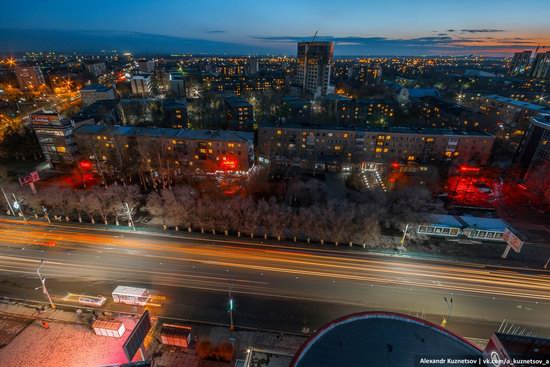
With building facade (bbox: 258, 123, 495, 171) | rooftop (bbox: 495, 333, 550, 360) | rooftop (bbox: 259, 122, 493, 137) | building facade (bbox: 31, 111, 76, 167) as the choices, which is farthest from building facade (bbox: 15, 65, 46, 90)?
rooftop (bbox: 495, 333, 550, 360)

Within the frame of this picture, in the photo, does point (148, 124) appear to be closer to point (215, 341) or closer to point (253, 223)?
point (253, 223)

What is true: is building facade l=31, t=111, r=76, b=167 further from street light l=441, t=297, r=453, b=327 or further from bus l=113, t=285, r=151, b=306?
street light l=441, t=297, r=453, b=327

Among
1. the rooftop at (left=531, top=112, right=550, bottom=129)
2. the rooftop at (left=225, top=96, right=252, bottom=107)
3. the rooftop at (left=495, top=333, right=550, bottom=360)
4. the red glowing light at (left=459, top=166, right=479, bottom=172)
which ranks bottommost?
the red glowing light at (left=459, top=166, right=479, bottom=172)

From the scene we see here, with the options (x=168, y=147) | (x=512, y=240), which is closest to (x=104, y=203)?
(x=168, y=147)

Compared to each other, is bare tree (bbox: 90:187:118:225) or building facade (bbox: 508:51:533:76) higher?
building facade (bbox: 508:51:533:76)

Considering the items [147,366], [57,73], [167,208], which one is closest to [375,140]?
[167,208]

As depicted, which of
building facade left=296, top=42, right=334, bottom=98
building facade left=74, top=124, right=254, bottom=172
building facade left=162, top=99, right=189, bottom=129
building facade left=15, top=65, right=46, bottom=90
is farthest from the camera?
building facade left=15, top=65, right=46, bottom=90

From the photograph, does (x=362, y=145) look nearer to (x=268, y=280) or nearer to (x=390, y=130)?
(x=390, y=130)
